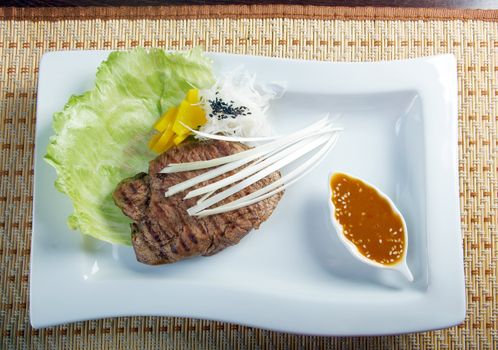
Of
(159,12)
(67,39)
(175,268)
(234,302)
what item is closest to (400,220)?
(234,302)

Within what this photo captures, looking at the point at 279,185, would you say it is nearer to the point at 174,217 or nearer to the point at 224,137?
the point at 224,137

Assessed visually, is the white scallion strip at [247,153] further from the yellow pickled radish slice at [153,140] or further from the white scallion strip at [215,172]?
the yellow pickled radish slice at [153,140]

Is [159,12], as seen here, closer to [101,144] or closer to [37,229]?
[101,144]

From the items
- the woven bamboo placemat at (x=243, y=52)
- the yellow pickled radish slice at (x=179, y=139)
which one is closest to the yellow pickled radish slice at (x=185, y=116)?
the yellow pickled radish slice at (x=179, y=139)

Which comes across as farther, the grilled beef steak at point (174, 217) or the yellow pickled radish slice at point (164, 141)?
the yellow pickled radish slice at point (164, 141)

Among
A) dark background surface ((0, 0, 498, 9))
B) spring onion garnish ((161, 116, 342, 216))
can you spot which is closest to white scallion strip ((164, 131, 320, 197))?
spring onion garnish ((161, 116, 342, 216))

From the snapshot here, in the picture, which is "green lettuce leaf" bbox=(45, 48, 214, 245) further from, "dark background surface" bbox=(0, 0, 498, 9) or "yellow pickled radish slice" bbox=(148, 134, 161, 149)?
"dark background surface" bbox=(0, 0, 498, 9)
